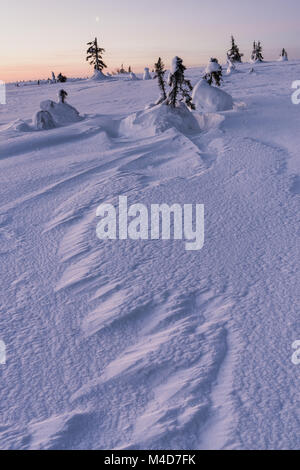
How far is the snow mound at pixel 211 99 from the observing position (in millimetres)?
8086

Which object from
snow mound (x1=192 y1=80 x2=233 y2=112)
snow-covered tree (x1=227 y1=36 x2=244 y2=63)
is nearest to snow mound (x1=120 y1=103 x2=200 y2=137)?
snow mound (x1=192 y1=80 x2=233 y2=112)

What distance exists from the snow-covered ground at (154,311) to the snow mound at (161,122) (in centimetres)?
158

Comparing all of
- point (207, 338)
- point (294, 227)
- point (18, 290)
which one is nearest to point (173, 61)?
point (294, 227)

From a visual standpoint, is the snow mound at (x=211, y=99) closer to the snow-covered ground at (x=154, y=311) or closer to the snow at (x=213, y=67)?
the snow at (x=213, y=67)

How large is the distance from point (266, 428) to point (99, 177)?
12.4 feet

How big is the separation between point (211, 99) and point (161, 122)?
1.81m

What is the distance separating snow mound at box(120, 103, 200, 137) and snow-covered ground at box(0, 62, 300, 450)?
5.18 ft

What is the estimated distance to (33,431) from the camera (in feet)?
6.32

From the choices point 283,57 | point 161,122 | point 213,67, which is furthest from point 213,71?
point 283,57

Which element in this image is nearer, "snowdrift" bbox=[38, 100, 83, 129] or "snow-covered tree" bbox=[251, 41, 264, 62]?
"snowdrift" bbox=[38, 100, 83, 129]

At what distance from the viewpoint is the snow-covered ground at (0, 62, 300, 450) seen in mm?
1921

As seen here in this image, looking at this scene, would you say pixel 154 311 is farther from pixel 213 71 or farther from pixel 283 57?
pixel 283 57

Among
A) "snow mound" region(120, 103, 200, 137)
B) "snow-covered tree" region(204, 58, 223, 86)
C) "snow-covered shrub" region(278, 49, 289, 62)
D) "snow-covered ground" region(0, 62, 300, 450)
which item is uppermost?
"snow-covered shrub" region(278, 49, 289, 62)

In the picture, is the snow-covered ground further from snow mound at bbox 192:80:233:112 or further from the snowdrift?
the snowdrift
